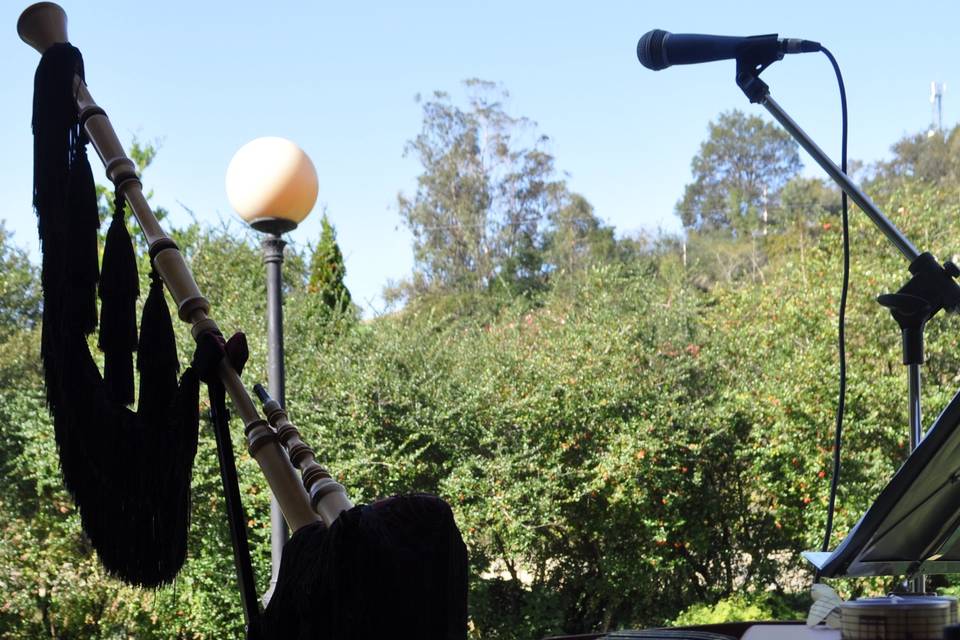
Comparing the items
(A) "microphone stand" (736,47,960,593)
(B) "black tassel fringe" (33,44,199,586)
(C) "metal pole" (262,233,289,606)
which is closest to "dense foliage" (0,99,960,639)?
(C) "metal pole" (262,233,289,606)

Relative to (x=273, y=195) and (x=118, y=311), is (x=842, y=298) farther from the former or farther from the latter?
(x=273, y=195)

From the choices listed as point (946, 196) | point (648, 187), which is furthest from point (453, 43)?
point (946, 196)

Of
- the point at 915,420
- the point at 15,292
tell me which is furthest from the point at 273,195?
the point at 15,292

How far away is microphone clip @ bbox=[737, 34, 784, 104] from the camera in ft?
5.50

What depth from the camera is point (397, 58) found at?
962 inches

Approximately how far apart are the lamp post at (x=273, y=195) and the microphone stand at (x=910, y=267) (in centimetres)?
196

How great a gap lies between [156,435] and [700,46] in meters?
1.08

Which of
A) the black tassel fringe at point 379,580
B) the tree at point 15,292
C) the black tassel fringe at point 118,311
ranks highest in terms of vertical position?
the tree at point 15,292

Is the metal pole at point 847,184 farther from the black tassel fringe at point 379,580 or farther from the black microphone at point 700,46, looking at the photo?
the black tassel fringe at point 379,580

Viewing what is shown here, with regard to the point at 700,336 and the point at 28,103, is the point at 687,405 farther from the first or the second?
the point at 28,103

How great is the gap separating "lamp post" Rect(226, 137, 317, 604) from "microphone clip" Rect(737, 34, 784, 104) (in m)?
1.96

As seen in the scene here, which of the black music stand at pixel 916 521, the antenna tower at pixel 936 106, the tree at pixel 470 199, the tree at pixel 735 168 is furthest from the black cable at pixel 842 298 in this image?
the tree at pixel 735 168

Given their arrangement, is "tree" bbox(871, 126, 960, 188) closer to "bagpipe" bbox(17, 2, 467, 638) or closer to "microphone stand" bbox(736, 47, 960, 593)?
"microphone stand" bbox(736, 47, 960, 593)

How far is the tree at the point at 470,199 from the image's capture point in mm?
24234
